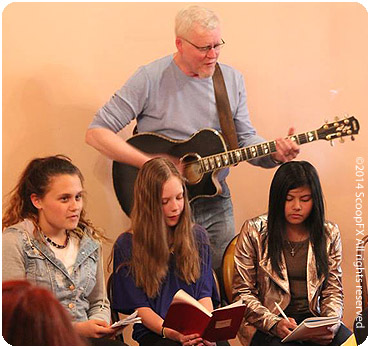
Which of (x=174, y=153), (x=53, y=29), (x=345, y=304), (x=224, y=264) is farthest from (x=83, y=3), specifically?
(x=345, y=304)

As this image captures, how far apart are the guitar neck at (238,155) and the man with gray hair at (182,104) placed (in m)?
0.05

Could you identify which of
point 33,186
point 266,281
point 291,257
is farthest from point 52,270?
point 291,257

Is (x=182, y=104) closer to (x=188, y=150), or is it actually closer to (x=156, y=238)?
(x=188, y=150)

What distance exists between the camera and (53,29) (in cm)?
322

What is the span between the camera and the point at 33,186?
2922mm

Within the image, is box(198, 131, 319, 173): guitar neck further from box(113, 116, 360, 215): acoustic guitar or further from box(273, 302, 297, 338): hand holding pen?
box(273, 302, 297, 338): hand holding pen

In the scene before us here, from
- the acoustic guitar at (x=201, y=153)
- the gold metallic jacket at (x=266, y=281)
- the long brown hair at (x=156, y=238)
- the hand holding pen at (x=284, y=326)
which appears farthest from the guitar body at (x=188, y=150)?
the hand holding pen at (x=284, y=326)

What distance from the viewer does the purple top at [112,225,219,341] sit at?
299 cm

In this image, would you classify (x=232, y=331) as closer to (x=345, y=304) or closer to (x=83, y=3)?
(x=345, y=304)

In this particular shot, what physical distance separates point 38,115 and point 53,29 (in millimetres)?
374

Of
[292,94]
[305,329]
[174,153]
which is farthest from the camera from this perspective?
[292,94]

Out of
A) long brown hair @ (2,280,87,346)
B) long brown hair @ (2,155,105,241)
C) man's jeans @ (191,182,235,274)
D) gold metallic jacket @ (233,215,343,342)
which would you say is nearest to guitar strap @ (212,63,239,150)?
man's jeans @ (191,182,235,274)

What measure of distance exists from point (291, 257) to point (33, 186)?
1.09m

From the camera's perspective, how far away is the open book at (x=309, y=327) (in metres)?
2.88
